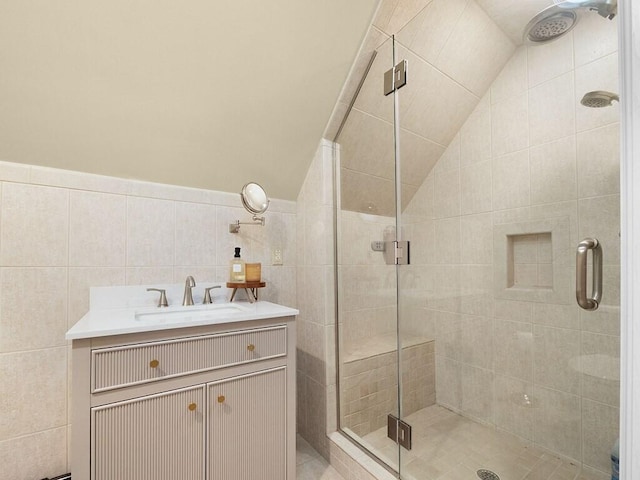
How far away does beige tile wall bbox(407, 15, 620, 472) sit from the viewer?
1016mm

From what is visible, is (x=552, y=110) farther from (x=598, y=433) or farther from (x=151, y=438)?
(x=151, y=438)

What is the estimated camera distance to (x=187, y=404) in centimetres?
114

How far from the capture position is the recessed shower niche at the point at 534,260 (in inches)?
44.8

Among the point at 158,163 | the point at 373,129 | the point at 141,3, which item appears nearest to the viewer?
the point at 141,3

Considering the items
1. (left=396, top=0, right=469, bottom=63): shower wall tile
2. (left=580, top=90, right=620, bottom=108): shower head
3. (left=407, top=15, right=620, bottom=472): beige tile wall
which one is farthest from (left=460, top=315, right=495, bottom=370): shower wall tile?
(left=396, top=0, right=469, bottom=63): shower wall tile

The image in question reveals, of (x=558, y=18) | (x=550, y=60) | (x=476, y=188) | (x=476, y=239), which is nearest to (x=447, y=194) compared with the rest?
(x=476, y=188)

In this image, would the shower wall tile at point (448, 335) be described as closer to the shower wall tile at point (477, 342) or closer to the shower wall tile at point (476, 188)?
the shower wall tile at point (477, 342)

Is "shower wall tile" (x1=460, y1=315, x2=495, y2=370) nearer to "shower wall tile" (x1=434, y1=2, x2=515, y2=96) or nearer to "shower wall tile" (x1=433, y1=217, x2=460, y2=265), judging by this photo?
"shower wall tile" (x1=433, y1=217, x2=460, y2=265)

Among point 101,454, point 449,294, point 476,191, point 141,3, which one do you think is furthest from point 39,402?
point 476,191

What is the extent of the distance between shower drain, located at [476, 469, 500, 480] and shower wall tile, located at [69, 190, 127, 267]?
1.79m

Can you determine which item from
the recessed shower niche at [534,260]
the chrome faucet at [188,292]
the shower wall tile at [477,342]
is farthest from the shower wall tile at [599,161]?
the chrome faucet at [188,292]

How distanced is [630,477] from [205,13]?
5.90 feet

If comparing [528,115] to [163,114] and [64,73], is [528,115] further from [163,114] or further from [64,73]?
[64,73]

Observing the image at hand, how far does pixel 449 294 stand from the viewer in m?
1.49
